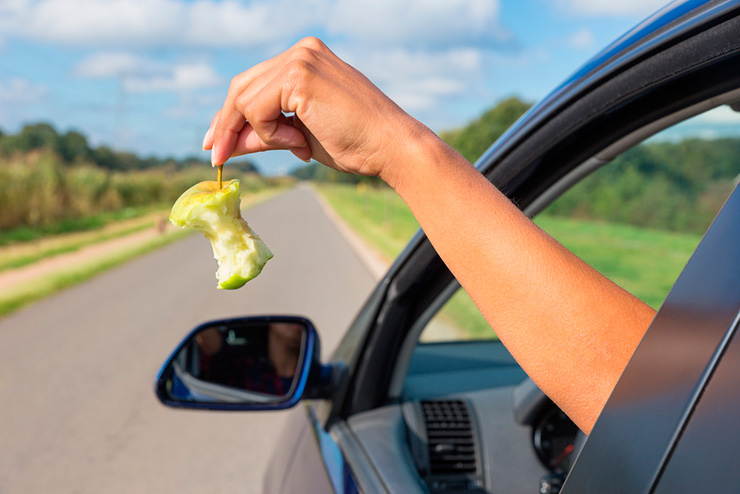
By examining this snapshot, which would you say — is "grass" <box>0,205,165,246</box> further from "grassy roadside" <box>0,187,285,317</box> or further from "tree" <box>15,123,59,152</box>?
"tree" <box>15,123,59,152</box>

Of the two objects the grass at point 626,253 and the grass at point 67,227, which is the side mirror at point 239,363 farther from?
the grass at point 67,227

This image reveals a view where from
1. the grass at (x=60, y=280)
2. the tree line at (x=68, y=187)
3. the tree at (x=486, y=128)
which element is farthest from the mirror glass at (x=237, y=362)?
the tree at (x=486, y=128)

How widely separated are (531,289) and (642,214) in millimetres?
3081

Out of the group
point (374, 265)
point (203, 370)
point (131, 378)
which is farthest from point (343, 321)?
point (203, 370)

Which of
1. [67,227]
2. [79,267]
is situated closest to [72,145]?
[67,227]

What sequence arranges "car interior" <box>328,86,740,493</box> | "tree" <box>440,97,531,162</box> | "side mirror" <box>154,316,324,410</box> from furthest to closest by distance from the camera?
1. "tree" <box>440,97,531,162</box>
2. "side mirror" <box>154,316,324,410</box>
3. "car interior" <box>328,86,740,493</box>

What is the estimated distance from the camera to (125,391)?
5.80 metres

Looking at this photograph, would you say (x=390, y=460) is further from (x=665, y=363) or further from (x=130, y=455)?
(x=130, y=455)

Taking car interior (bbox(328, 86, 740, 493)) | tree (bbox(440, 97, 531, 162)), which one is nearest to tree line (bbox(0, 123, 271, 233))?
tree (bbox(440, 97, 531, 162))

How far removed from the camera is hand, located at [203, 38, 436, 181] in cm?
85

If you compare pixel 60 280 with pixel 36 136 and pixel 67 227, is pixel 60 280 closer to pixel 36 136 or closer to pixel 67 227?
pixel 67 227

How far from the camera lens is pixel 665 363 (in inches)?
27.6

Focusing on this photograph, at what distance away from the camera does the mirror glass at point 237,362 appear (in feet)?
6.41

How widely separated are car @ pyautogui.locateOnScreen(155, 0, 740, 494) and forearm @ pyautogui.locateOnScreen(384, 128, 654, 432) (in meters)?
0.05
